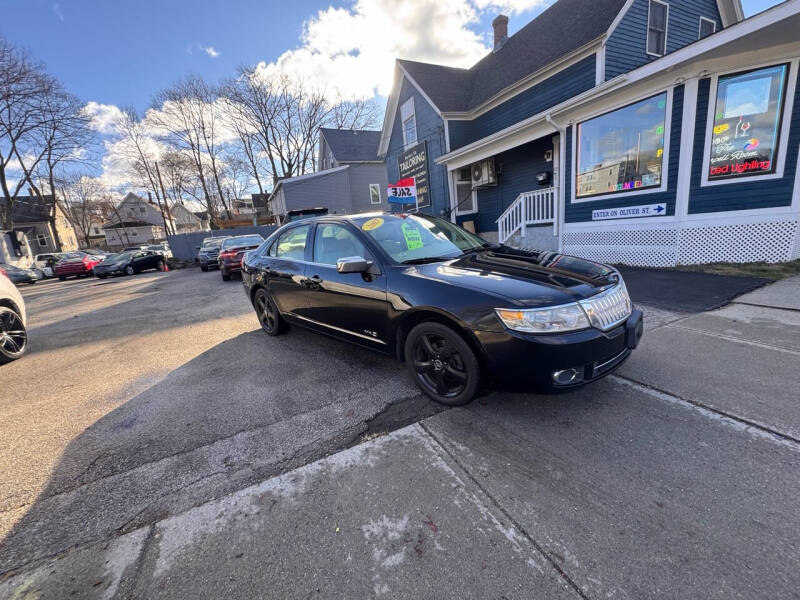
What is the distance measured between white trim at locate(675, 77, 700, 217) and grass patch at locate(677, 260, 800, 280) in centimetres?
117

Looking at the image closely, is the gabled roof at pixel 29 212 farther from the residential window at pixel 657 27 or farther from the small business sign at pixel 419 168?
the residential window at pixel 657 27

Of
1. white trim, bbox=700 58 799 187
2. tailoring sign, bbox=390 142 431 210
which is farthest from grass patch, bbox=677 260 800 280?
tailoring sign, bbox=390 142 431 210

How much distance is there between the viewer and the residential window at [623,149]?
7.32 metres

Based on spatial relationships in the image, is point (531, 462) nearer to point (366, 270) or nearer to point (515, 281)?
point (515, 281)

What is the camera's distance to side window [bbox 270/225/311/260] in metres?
4.12

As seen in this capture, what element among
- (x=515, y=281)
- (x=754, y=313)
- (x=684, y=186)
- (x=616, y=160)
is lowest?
(x=754, y=313)

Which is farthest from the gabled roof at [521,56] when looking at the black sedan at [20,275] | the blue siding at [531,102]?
the black sedan at [20,275]

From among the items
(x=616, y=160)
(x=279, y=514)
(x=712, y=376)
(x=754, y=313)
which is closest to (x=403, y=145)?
(x=616, y=160)

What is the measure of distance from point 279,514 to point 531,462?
147cm

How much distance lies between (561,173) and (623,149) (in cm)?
150

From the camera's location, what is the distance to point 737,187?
6.54m

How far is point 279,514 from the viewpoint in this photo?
1.89 metres

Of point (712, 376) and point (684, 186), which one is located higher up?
point (684, 186)

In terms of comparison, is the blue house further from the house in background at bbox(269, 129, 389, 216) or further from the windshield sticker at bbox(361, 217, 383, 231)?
the house in background at bbox(269, 129, 389, 216)
